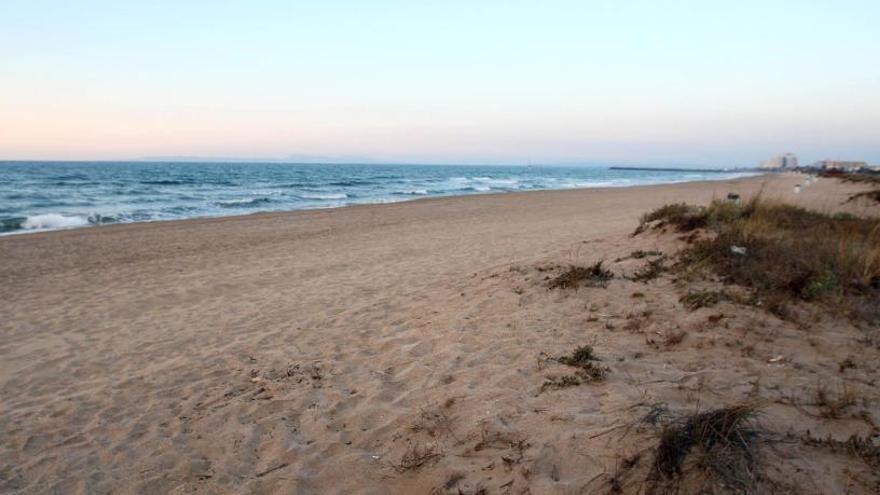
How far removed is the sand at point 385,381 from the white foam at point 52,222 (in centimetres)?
1168

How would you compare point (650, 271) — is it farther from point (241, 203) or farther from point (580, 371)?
point (241, 203)

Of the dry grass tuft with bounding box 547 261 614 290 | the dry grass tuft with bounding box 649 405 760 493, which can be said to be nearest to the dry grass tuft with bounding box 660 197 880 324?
the dry grass tuft with bounding box 547 261 614 290

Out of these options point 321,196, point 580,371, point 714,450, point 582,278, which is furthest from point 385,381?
point 321,196

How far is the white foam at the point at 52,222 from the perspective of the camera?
18219 mm

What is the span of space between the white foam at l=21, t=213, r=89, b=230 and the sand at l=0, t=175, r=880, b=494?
11683mm

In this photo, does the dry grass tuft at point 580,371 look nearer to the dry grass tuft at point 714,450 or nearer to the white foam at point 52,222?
the dry grass tuft at point 714,450

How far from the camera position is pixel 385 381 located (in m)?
4.47

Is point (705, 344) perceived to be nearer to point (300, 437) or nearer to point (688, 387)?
point (688, 387)

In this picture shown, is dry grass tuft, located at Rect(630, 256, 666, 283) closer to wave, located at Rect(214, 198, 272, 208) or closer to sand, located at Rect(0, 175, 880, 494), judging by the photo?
sand, located at Rect(0, 175, 880, 494)

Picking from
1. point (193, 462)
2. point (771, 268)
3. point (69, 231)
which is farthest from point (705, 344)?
point (69, 231)

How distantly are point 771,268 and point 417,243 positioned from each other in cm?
853

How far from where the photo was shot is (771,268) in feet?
17.6

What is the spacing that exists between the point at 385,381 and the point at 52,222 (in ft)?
64.2

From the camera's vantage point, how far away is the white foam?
18.2 metres
